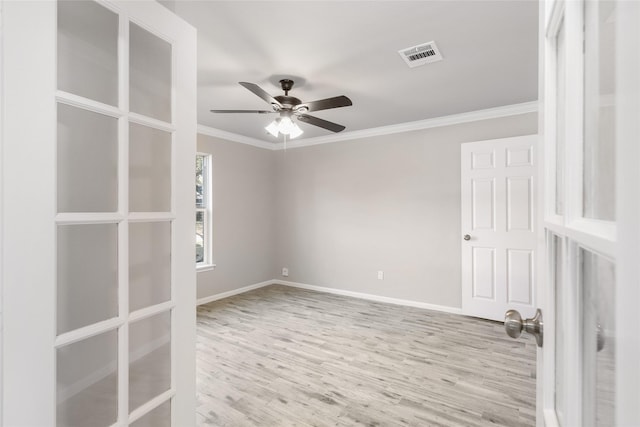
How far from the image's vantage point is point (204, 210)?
448cm

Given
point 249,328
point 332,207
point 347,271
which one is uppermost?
point 332,207

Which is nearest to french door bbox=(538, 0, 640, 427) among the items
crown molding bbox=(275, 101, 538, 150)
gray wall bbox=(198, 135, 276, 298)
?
crown molding bbox=(275, 101, 538, 150)

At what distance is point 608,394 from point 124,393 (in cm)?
125

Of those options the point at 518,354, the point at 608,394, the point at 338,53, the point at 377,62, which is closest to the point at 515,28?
the point at 377,62

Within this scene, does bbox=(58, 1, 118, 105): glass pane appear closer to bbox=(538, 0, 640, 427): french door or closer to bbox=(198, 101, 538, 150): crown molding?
bbox=(538, 0, 640, 427): french door

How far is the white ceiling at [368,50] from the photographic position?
184cm

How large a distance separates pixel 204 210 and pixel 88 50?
3671 millimetres

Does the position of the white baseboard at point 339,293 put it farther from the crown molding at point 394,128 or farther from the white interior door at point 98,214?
the white interior door at point 98,214

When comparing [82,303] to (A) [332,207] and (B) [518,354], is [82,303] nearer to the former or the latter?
(B) [518,354]

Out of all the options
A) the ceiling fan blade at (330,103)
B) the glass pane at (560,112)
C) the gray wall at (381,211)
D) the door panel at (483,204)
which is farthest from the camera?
the gray wall at (381,211)

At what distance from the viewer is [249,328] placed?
11.4 ft

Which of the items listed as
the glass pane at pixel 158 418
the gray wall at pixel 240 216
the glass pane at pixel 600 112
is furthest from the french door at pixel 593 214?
the gray wall at pixel 240 216

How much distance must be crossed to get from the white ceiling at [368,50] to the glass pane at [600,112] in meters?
1.71

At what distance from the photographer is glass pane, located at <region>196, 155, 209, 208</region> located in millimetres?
4480
